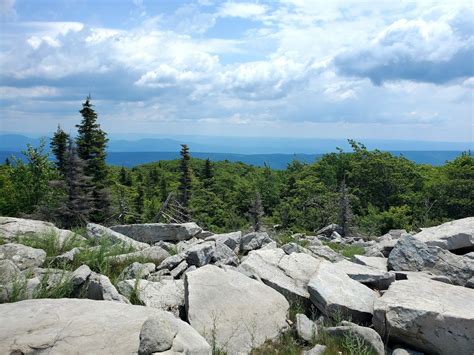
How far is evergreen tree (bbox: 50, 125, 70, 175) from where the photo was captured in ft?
135

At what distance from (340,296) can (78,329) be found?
4401 mm

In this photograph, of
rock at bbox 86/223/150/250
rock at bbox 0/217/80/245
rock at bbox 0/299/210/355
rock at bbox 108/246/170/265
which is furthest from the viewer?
rock at bbox 86/223/150/250

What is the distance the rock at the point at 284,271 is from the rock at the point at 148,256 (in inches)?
91.4

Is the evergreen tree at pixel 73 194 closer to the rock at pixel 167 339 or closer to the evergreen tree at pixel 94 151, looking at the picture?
the evergreen tree at pixel 94 151

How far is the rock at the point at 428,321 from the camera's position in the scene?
6.54 m

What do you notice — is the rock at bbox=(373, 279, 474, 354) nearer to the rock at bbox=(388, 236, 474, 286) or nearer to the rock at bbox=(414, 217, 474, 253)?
the rock at bbox=(388, 236, 474, 286)

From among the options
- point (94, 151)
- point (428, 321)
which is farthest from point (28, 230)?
point (94, 151)

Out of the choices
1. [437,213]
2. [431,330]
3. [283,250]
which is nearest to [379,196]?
[437,213]

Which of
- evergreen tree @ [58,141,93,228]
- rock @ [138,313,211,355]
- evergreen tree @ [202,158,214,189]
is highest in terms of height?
rock @ [138,313,211,355]

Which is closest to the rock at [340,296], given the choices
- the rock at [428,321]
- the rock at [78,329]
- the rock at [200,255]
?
the rock at [428,321]

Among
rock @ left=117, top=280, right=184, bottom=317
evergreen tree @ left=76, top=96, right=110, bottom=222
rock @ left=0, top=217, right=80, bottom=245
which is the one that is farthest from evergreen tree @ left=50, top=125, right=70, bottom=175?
rock @ left=117, top=280, right=184, bottom=317

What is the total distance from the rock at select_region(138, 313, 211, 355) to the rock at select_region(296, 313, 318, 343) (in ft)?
6.57

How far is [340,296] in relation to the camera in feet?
25.3

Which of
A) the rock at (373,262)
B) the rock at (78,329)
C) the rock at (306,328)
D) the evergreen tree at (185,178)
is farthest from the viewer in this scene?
the evergreen tree at (185,178)
